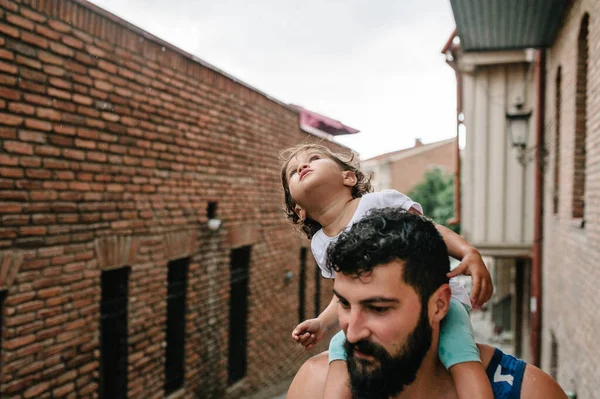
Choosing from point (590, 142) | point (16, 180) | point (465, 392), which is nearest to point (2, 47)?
point (16, 180)

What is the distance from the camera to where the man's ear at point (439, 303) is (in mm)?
1799

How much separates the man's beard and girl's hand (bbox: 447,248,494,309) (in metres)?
0.18

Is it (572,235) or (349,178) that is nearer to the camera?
(349,178)

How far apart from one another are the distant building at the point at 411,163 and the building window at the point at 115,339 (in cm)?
2512

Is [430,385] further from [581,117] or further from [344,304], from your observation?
[581,117]

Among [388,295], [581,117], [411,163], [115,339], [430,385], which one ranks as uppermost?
[411,163]

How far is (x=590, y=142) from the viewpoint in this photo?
4.89 m

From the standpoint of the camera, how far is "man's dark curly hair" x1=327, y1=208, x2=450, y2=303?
172 centimetres

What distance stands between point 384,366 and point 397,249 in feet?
1.22

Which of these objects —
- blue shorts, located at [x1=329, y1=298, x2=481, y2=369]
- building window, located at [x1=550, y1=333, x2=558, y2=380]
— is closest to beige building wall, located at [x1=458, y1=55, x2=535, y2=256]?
building window, located at [x1=550, y1=333, x2=558, y2=380]

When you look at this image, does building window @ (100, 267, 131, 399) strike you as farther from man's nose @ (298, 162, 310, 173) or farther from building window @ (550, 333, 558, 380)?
building window @ (550, 333, 558, 380)

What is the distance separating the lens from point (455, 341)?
189cm

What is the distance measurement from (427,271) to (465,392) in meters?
0.42

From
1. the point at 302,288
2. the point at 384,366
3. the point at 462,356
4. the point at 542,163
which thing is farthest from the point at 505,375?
the point at 302,288
